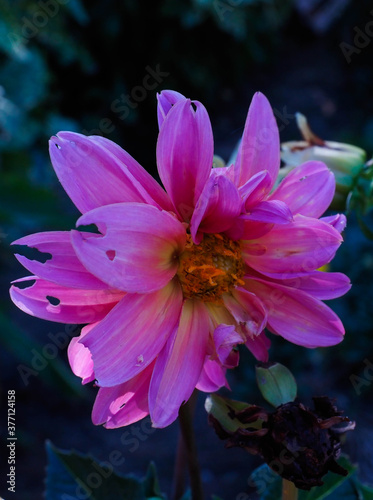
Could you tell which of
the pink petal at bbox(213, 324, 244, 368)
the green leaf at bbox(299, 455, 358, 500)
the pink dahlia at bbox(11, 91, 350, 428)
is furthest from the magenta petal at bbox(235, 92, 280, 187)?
the green leaf at bbox(299, 455, 358, 500)

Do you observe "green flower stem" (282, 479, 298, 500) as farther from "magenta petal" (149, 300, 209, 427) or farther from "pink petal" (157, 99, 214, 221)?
"pink petal" (157, 99, 214, 221)

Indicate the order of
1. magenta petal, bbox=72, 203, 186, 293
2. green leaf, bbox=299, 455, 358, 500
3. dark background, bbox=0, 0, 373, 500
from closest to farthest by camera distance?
magenta petal, bbox=72, 203, 186, 293, green leaf, bbox=299, 455, 358, 500, dark background, bbox=0, 0, 373, 500

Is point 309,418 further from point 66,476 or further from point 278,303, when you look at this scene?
point 66,476

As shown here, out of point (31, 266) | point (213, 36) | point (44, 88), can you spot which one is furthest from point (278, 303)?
point (213, 36)

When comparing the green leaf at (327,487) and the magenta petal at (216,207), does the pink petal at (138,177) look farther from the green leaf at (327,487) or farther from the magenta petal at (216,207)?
the green leaf at (327,487)

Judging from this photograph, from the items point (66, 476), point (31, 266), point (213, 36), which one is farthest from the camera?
point (213, 36)

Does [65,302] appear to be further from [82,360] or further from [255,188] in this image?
[255,188]
